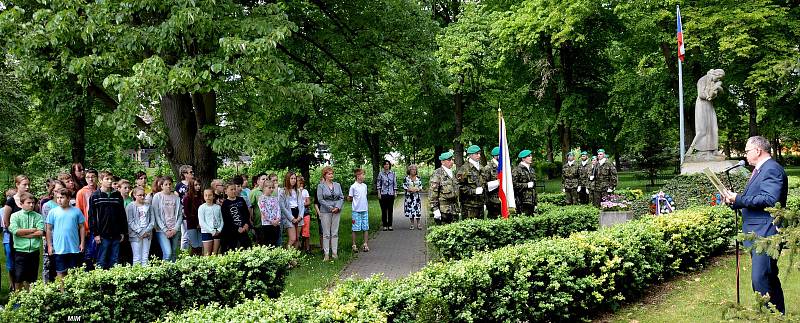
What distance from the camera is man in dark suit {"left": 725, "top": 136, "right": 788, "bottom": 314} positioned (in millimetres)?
5500

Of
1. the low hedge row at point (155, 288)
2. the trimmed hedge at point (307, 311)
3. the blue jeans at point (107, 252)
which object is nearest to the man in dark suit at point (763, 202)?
the trimmed hedge at point (307, 311)

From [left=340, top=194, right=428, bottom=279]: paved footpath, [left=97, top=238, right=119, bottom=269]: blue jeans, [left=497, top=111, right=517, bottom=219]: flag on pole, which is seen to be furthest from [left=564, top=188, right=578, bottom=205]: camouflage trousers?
[left=97, top=238, right=119, bottom=269]: blue jeans

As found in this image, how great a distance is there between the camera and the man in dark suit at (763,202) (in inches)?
217

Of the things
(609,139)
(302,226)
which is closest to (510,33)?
(609,139)

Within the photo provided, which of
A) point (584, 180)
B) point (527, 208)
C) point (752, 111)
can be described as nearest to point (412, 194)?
point (584, 180)

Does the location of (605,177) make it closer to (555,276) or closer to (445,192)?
(445,192)

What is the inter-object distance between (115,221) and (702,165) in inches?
519

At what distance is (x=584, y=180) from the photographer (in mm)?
17328

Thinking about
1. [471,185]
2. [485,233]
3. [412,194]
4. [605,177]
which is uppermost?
[471,185]

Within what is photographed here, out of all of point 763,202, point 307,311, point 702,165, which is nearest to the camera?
point 307,311

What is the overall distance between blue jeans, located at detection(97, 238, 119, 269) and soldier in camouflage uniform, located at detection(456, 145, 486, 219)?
5.74m

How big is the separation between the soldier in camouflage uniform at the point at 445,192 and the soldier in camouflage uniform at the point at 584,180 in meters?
7.45

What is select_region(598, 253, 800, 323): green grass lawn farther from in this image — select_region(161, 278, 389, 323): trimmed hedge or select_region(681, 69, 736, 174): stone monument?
select_region(681, 69, 736, 174): stone monument

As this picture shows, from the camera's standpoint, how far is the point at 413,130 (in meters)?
29.6
